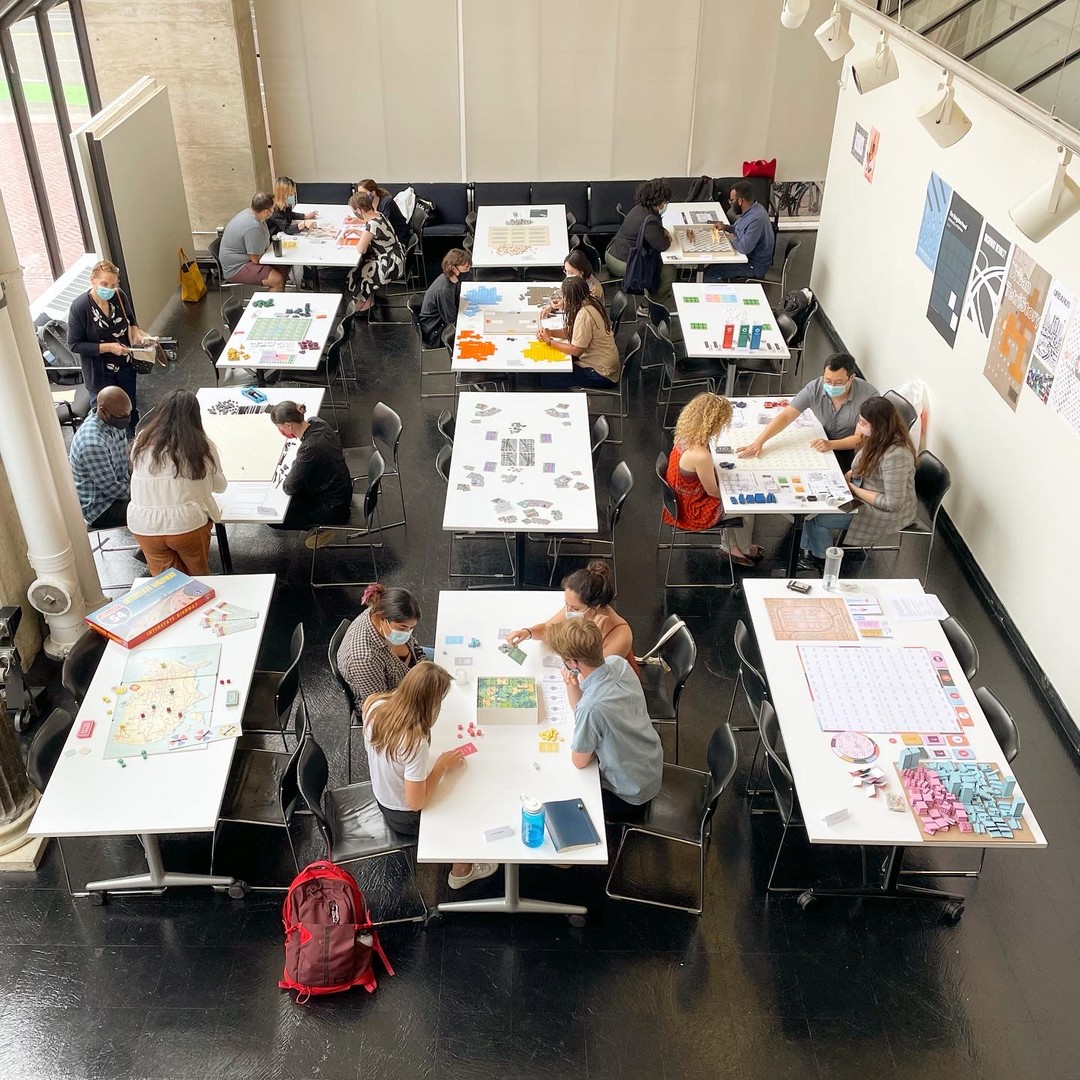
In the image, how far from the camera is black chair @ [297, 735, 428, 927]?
14.9 ft

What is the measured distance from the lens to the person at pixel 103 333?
7.62 meters

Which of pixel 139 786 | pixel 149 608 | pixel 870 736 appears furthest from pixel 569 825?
pixel 149 608

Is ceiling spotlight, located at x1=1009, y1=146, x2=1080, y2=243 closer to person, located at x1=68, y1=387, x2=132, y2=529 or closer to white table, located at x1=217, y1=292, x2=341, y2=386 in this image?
white table, located at x1=217, y1=292, x2=341, y2=386

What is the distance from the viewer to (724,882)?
507 centimetres

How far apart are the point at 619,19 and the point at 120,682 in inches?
375

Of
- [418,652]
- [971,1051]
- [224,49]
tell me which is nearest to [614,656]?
[418,652]

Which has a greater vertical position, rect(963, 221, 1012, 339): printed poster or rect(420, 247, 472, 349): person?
rect(963, 221, 1012, 339): printed poster

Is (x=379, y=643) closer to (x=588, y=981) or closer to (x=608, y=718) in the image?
(x=608, y=718)

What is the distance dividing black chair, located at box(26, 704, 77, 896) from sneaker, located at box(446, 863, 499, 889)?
1867 mm

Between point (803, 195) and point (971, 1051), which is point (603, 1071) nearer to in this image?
point (971, 1051)

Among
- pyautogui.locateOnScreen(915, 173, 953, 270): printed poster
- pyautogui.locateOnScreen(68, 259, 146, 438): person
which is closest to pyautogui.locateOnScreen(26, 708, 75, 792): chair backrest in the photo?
pyautogui.locateOnScreen(68, 259, 146, 438): person

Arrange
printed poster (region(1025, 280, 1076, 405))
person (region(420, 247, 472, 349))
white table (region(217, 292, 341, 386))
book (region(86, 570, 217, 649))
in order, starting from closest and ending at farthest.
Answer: book (region(86, 570, 217, 649)), printed poster (region(1025, 280, 1076, 405)), white table (region(217, 292, 341, 386)), person (region(420, 247, 472, 349))

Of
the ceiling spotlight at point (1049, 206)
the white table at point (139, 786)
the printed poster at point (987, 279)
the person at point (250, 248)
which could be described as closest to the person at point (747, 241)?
the printed poster at point (987, 279)

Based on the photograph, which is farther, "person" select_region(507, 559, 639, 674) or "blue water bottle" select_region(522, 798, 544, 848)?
"person" select_region(507, 559, 639, 674)
